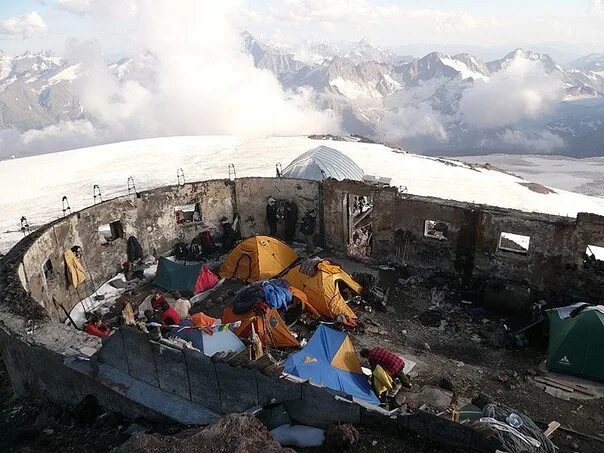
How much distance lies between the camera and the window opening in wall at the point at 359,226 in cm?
1806

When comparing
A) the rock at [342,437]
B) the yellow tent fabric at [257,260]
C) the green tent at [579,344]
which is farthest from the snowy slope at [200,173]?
the rock at [342,437]

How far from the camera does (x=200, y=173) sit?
3922cm

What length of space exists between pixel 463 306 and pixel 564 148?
661ft

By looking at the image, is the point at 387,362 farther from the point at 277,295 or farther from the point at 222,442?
the point at 222,442

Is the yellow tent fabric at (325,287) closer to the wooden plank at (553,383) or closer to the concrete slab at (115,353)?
the wooden plank at (553,383)

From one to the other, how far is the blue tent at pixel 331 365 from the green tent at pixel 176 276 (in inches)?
260

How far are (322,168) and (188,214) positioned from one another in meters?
8.77

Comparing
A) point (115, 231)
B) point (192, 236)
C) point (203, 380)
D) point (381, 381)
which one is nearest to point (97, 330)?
point (203, 380)

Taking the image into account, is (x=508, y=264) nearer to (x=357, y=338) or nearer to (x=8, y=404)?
(x=357, y=338)

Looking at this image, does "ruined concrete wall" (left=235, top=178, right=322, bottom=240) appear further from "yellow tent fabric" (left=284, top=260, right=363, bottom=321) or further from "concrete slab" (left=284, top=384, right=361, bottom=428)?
"concrete slab" (left=284, top=384, right=361, bottom=428)

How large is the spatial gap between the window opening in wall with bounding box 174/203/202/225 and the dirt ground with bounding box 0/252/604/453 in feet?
10.7

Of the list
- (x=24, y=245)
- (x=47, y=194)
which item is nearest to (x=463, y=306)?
(x=24, y=245)

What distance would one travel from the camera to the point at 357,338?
13.3 meters

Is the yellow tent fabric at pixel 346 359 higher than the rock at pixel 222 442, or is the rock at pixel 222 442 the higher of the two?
the rock at pixel 222 442
